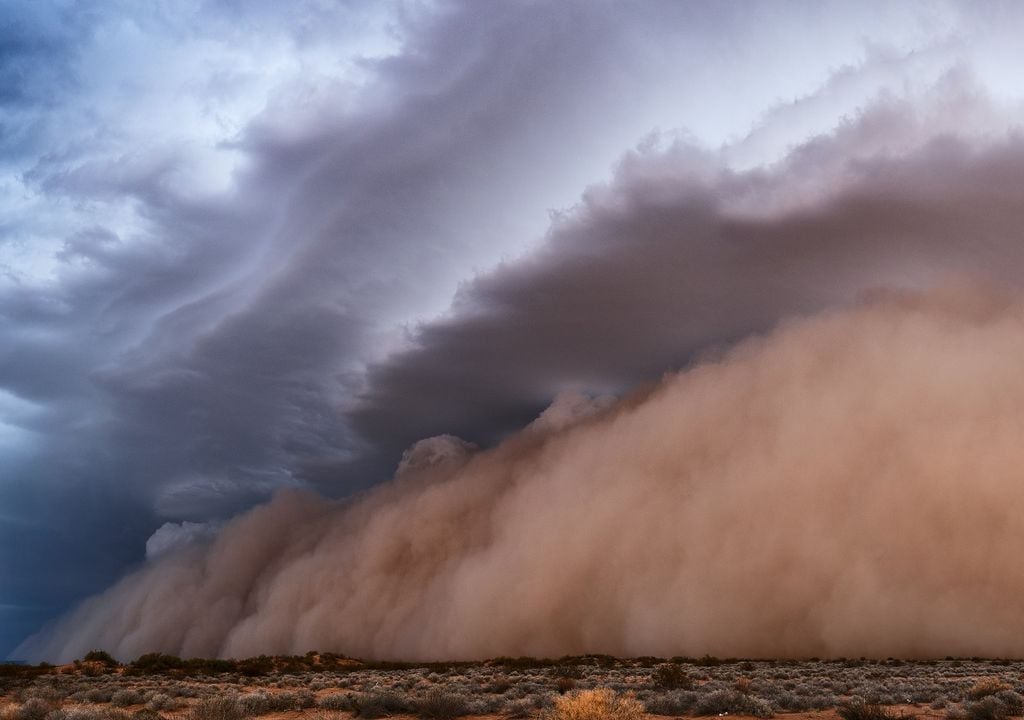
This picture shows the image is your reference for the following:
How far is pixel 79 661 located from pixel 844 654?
88292 mm

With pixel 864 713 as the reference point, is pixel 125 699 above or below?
below

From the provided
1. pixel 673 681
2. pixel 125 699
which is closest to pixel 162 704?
pixel 125 699

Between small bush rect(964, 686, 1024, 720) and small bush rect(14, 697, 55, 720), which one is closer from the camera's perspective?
small bush rect(964, 686, 1024, 720)

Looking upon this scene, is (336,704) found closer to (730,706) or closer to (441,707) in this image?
(441,707)

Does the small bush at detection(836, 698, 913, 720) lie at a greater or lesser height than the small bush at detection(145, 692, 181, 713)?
greater

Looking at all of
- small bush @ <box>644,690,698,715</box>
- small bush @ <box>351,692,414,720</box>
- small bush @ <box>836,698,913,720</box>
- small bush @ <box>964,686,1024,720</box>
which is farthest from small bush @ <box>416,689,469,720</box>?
small bush @ <box>964,686,1024,720</box>

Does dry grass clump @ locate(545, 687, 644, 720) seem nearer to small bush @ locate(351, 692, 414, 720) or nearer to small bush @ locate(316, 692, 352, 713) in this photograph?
small bush @ locate(351, 692, 414, 720)

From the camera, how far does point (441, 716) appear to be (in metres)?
20.4

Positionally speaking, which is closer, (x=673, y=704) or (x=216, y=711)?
(x=216, y=711)

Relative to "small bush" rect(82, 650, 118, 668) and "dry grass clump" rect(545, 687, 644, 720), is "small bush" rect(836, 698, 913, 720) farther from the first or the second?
"small bush" rect(82, 650, 118, 668)

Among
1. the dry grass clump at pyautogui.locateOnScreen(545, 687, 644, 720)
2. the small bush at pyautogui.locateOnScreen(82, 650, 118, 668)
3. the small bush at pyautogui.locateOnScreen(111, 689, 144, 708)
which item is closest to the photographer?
the dry grass clump at pyautogui.locateOnScreen(545, 687, 644, 720)

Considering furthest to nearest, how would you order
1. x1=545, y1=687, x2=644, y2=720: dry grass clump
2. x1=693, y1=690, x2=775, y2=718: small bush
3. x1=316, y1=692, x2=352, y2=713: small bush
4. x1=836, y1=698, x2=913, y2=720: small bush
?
x1=316, y1=692, x2=352, y2=713: small bush → x1=693, y1=690, x2=775, y2=718: small bush → x1=836, y1=698, x2=913, y2=720: small bush → x1=545, y1=687, x2=644, y2=720: dry grass clump

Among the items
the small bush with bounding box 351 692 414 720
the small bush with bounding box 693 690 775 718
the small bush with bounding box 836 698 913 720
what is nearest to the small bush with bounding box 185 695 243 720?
the small bush with bounding box 351 692 414 720

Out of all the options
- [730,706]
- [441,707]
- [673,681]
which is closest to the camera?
[730,706]
